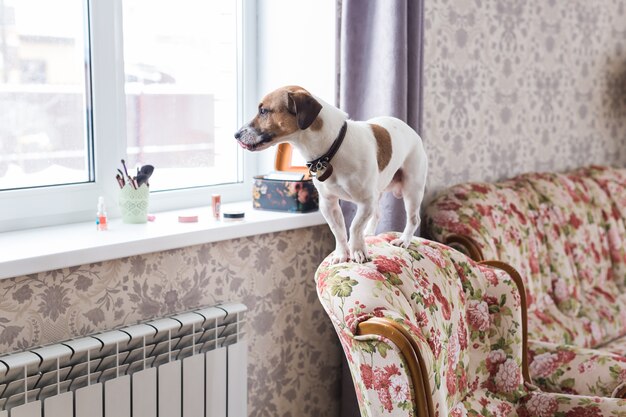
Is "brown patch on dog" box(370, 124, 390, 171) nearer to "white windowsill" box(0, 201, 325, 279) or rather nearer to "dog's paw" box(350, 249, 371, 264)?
"dog's paw" box(350, 249, 371, 264)

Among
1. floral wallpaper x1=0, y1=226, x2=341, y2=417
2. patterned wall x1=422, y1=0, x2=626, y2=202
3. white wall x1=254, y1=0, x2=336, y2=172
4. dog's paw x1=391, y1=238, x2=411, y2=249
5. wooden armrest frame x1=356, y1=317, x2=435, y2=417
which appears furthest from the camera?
patterned wall x1=422, y1=0, x2=626, y2=202

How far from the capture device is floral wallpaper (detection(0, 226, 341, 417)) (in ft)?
5.27

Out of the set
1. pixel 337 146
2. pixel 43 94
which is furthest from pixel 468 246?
pixel 43 94

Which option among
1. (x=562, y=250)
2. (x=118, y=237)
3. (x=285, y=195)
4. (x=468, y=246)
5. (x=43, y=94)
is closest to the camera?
(x=118, y=237)

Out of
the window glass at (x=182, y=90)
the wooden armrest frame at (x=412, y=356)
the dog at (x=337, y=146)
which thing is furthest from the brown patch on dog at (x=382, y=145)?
the window glass at (x=182, y=90)

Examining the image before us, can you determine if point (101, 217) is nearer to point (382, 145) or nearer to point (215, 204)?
point (215, 204)

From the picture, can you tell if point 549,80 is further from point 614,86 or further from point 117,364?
point 117,364

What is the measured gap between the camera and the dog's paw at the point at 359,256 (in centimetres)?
167

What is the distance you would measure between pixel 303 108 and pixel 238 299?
27.4 inches

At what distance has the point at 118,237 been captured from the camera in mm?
1763

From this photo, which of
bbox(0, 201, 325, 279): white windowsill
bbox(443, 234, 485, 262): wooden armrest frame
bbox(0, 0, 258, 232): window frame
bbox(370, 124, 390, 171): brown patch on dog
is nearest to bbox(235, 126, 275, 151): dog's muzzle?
bbox(370, 124, 390, 171): brown patch on dog

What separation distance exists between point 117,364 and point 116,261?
23 cm

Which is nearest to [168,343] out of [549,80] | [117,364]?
[117,364]

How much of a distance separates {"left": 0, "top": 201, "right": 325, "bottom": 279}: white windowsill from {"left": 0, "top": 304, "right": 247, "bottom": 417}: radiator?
17cm
